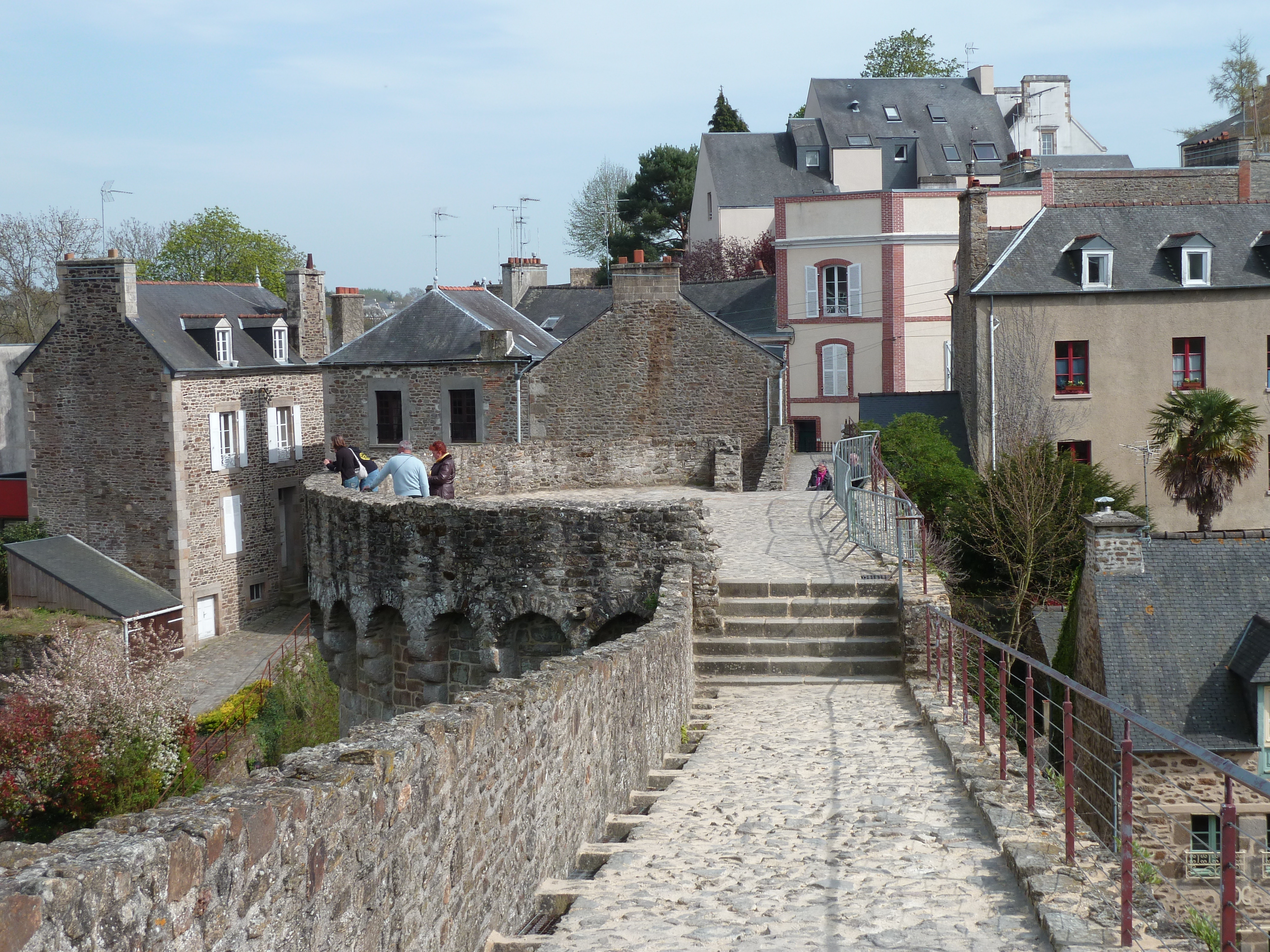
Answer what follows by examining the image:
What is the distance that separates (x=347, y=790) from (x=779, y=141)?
53.0 metres

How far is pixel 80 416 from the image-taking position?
36.2m

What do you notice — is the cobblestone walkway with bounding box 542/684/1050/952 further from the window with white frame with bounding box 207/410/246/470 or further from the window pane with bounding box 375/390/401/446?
the window with white frame with bounding box 207/410/246/470

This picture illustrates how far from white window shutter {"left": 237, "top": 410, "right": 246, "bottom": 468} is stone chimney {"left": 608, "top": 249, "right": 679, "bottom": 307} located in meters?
16.0

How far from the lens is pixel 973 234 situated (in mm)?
31016

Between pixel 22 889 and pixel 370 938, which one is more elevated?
pixel 22 889

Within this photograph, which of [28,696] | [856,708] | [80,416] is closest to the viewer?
[856,708]

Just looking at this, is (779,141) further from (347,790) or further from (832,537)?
(347,790)

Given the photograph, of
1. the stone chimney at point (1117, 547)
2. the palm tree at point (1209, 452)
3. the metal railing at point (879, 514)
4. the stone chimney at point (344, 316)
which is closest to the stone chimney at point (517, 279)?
the stone chimney at point (344, 316)

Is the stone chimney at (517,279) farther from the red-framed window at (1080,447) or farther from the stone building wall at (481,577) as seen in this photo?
the stone building wall at (481,577)

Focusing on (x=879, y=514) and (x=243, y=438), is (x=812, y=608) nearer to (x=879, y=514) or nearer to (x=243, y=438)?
(x=879, y=514)

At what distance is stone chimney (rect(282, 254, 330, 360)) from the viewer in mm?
41156

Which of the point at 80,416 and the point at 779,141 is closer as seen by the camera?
the point at 80,416

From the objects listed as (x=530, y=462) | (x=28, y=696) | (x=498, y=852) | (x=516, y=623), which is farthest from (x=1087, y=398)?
(x=498, y=852)

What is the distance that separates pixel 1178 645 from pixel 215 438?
26.8 m
